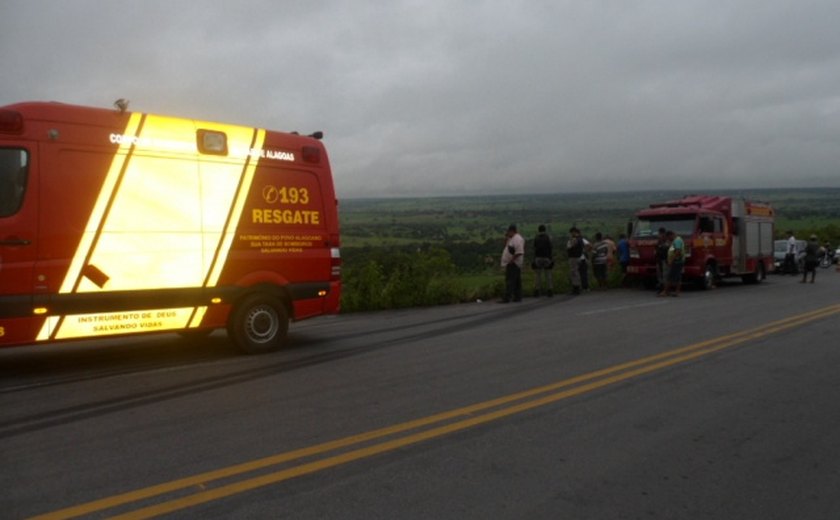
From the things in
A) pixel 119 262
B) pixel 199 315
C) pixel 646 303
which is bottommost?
pixel 646 303

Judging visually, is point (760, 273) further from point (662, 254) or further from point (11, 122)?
point (11, 122)

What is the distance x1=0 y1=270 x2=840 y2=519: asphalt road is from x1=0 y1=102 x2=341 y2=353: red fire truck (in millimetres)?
633

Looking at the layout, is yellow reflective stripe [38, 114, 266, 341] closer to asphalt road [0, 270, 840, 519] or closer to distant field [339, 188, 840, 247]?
asphalt road [0, 270, 840, 519]

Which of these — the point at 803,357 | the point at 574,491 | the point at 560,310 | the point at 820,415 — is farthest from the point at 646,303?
the point at 574,491

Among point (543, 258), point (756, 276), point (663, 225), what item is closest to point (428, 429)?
point (543, 258)

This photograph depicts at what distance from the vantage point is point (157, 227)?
28.2 feet

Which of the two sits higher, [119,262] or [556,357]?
[119,262]

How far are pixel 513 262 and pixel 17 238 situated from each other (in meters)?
12.0

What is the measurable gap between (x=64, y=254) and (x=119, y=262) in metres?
0.59

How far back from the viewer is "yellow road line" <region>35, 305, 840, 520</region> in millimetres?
4409

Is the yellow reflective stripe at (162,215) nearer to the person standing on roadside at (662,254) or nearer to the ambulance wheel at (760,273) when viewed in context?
the person standing on roadside at (662,254)

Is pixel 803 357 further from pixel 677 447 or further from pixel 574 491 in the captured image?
pixel 574 491

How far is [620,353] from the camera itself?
9570 millimetres

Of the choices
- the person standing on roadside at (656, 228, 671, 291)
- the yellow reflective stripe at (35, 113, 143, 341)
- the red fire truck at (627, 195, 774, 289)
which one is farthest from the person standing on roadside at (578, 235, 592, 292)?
the yellow reflective stripe at (35, 113, 143, 341)
